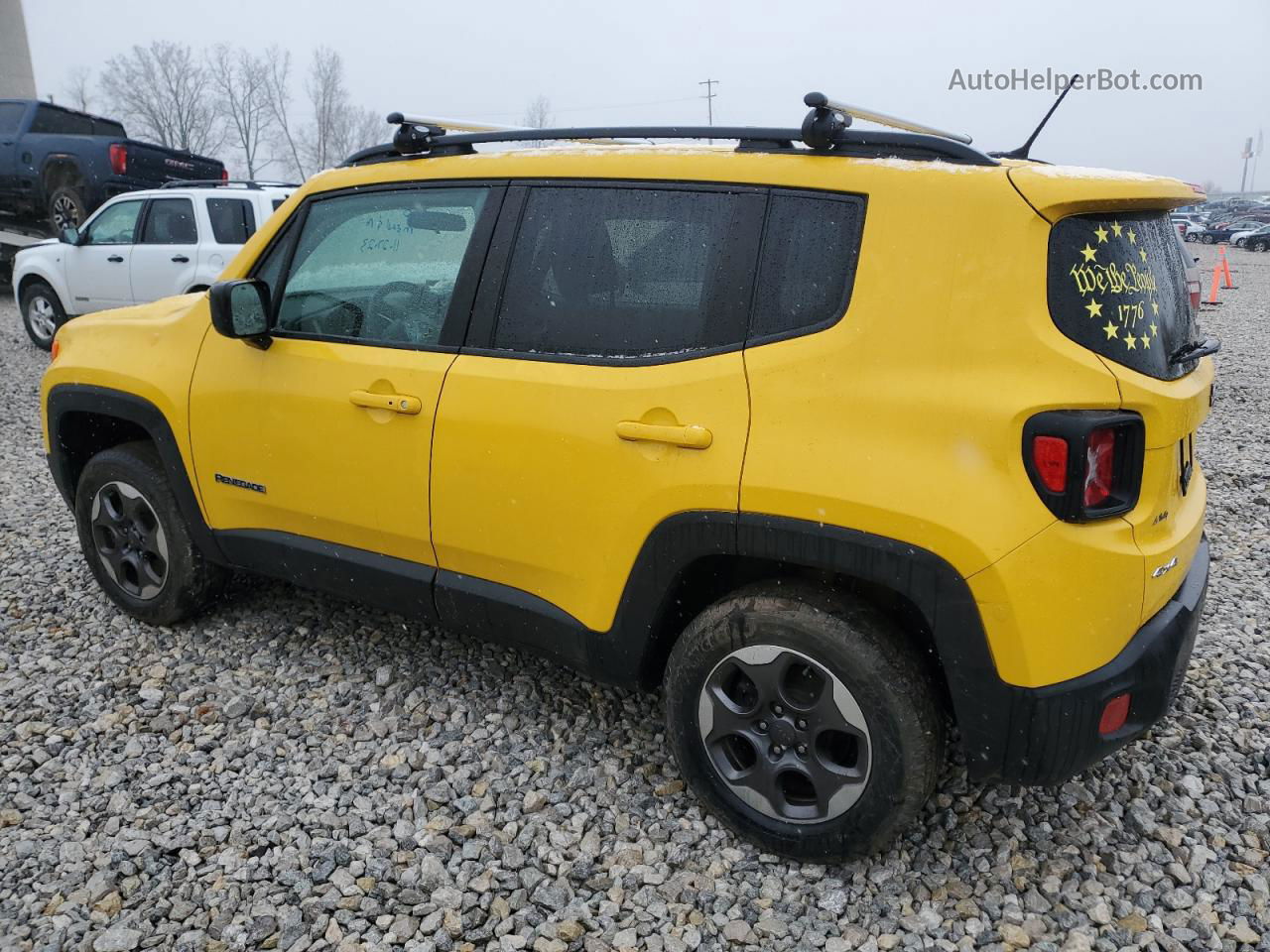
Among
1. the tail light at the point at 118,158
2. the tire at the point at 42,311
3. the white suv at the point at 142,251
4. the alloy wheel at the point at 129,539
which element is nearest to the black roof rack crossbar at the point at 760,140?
the alloy wheel at the point at 129,539

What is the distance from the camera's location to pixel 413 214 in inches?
118

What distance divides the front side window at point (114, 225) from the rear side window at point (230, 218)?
1066 millimetres

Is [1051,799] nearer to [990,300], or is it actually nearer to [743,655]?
[743,655]

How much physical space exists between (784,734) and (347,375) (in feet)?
5.56

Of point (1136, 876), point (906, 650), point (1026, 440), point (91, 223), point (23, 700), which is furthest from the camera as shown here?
point (91, 223)

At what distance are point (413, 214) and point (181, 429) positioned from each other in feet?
4.04

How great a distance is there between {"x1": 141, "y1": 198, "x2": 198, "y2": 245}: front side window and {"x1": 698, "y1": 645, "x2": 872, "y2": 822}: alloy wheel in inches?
336

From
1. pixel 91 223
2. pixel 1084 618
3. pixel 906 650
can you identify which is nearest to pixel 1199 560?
pixel 1084 618

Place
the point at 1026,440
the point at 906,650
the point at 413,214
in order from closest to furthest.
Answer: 1. the point at 1026,440
2. the point at 906,650
3. the point at 413,214

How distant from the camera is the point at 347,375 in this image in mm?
2965

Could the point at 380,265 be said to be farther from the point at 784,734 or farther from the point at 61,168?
the point at 61,168

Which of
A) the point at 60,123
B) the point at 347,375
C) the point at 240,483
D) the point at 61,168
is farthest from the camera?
the point at 60,123

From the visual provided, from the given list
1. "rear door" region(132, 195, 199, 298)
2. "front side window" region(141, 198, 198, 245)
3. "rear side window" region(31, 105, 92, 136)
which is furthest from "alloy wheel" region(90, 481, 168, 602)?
"rear side window" region(31, 105, 92, 136)

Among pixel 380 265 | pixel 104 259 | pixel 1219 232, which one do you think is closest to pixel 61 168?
pixel 104 259
